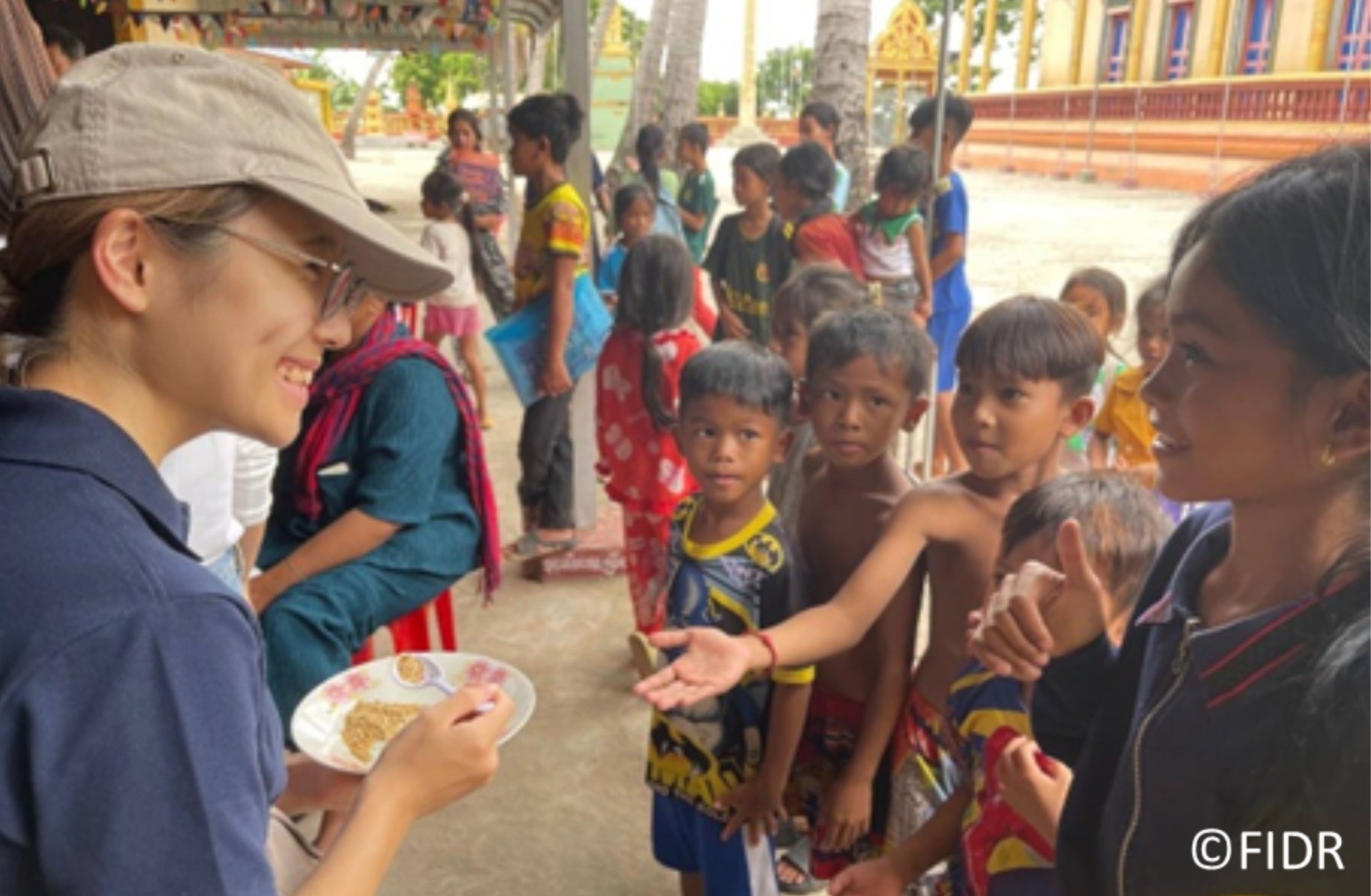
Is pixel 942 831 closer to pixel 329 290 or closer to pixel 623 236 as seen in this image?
pixel 329 290

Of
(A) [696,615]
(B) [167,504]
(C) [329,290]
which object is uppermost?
(C) [329,290]

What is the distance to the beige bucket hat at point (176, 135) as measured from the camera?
0.91 meters

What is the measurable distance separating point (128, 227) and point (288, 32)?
275 inches

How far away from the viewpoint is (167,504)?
0.91 meters

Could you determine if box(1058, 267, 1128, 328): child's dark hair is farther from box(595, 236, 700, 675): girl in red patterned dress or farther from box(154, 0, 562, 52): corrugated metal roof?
box(154, 0, 562, 52): corrugated metal roof

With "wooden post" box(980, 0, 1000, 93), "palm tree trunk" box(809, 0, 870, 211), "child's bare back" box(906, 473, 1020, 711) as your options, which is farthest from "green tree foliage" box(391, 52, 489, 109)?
"child's bare back" box(906, 473, 1020, 711)

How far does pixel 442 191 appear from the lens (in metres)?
5.64

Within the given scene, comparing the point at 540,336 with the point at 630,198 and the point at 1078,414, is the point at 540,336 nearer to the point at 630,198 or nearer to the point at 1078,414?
the point at 630,198

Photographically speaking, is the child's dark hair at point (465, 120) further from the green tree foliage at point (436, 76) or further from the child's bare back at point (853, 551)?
the green tree foliage at point (436, 76)

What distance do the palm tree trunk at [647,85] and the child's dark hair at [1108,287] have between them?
797 cm

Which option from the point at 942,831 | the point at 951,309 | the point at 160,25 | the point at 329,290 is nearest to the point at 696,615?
the point at 942,831

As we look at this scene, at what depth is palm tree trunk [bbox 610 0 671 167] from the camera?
1097 cm

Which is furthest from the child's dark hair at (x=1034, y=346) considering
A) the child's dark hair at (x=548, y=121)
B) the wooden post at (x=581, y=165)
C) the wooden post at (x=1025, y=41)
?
the wooden post at (x=1025, y=41)

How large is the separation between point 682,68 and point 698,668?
9854 mm
